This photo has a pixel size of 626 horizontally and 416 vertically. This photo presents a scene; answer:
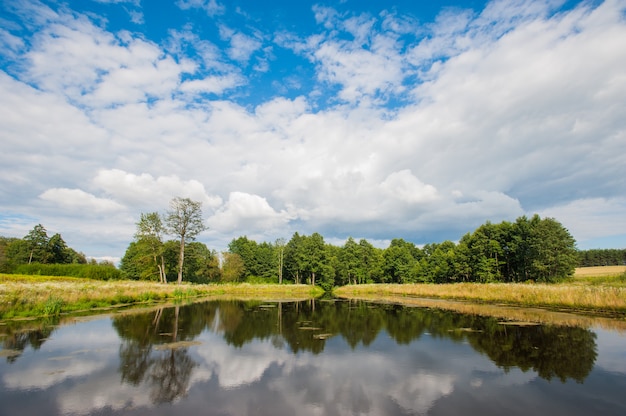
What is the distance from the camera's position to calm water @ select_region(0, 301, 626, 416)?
6902 mm

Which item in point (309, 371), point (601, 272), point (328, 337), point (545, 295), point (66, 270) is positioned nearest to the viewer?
point (309, 371)

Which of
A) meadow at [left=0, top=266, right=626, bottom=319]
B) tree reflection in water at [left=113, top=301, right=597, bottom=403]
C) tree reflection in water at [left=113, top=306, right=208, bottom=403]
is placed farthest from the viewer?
meadow at [left=0, top=266, right=626, bottom=319]

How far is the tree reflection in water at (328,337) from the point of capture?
9352mm

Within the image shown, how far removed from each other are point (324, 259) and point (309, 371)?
65595 mm

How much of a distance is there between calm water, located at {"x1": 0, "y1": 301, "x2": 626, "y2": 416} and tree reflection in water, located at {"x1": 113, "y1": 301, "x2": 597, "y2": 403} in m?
0.08

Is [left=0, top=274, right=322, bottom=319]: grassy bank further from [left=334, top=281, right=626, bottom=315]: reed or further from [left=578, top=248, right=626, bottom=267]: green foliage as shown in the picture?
[left=578, top=248, right=626, bottom=267]: green foliage

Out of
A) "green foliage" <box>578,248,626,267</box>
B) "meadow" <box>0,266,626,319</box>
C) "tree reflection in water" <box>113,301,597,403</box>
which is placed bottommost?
"tree reflection in water" <box>113,301,597,403</box>

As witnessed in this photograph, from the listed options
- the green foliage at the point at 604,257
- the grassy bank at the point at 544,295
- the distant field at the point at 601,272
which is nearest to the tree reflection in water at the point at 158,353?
the grassy bank at the point at 544,295

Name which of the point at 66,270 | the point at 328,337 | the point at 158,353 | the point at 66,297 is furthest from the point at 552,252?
the point at 66,270

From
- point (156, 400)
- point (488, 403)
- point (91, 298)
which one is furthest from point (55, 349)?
point (91, 298)

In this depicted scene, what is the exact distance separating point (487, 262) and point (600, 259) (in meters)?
139

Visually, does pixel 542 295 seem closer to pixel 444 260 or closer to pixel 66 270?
pixel 444 260

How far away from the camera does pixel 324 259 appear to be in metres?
74.6

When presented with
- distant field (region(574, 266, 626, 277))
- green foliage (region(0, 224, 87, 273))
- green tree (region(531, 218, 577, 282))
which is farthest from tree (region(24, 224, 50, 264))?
distant field (region(574, 266, 626, 277))
